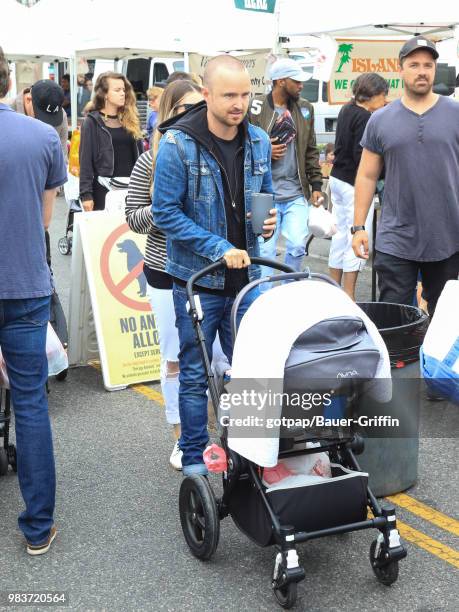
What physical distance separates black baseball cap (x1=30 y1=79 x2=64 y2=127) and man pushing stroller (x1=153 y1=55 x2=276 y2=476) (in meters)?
2.72

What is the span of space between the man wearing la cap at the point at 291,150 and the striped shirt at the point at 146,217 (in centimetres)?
250

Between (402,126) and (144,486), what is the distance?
96.8 inches

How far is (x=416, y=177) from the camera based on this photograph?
17.1ft

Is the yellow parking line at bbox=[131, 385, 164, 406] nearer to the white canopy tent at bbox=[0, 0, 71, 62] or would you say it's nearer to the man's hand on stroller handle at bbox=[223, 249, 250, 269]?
the man's hand on stroller handle at bbox=[223, 249, 250, 269]

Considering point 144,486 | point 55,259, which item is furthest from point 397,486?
point 55,259

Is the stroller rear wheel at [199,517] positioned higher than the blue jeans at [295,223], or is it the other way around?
the blue jeans at [295,223]

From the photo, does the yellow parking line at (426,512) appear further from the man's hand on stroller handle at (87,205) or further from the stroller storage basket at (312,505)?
the man's hand on stroller handle at (87,205)

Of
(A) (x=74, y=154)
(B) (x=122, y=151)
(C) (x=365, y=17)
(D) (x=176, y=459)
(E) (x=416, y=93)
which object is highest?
(C) (x=365, y=17)

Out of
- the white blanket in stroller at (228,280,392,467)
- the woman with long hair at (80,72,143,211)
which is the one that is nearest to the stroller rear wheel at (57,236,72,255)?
the woman with long hair at (80,72,143,211)

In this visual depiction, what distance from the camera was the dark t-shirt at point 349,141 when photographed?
8.30 meters

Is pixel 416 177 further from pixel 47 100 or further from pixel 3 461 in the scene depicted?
pixel 47 100

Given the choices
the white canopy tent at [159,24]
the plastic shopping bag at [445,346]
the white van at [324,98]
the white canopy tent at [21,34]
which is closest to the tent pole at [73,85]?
the white canopy tent at [159,24]

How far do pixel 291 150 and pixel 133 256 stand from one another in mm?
1753

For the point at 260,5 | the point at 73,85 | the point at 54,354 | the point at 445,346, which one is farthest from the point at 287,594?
the point at 73,85
